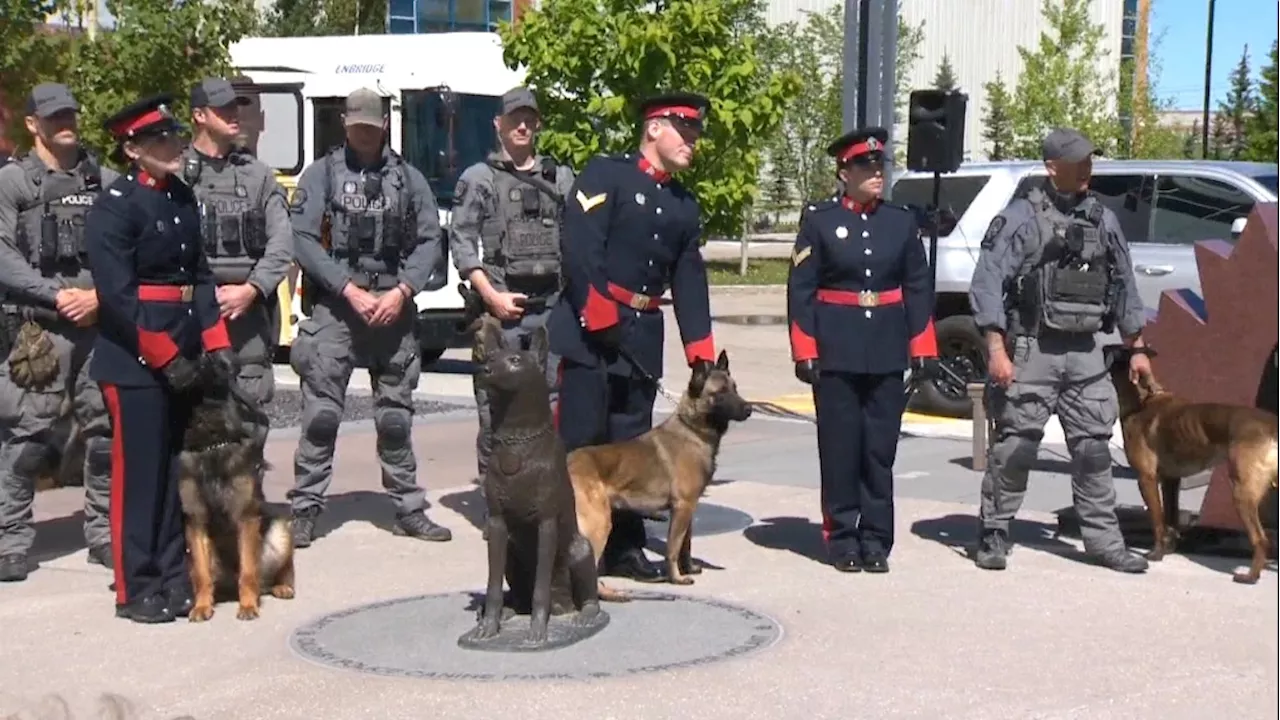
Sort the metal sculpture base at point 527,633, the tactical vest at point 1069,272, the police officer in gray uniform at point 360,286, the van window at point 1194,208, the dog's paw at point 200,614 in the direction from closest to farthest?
the metal sculpture base at point 527,633 → the dog's paw at point 200,614 → the tactical vest at point 1069,272 → the police officer in gray uniform at point 360,286 → the van window at point 1194,208

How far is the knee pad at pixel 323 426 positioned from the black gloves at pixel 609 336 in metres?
1.66

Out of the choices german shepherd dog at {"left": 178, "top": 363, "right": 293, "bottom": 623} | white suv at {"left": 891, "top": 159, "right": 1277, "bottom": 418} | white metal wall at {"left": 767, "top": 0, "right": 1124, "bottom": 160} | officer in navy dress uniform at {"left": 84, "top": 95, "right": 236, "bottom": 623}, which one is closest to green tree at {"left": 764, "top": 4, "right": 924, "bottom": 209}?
white metal wall at {"left": 767, "top": 0, "right": 1124, "bottom": 160}

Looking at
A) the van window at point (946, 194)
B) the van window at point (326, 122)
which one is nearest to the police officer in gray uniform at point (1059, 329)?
the van window at point (946, 194)

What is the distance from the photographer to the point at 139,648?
6723 mm

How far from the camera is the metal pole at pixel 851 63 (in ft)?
41.9

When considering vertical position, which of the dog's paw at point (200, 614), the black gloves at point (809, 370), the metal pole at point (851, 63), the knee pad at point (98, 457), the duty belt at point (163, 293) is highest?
the metal pole at point (851, 63)

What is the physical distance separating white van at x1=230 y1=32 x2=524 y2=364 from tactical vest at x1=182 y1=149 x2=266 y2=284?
9.46 metres

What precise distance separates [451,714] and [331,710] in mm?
395

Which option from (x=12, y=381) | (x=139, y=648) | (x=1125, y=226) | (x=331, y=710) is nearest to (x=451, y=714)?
(x=331, y=710)

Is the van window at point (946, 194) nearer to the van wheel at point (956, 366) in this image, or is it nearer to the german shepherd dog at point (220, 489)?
the van wheel at point (956, 366)

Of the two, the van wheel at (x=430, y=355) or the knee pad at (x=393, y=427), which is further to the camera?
the van wheel at (x=430, y=355)

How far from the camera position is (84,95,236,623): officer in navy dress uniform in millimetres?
7027

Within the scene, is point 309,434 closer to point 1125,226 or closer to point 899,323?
point 899,323

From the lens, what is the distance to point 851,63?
507 inches
